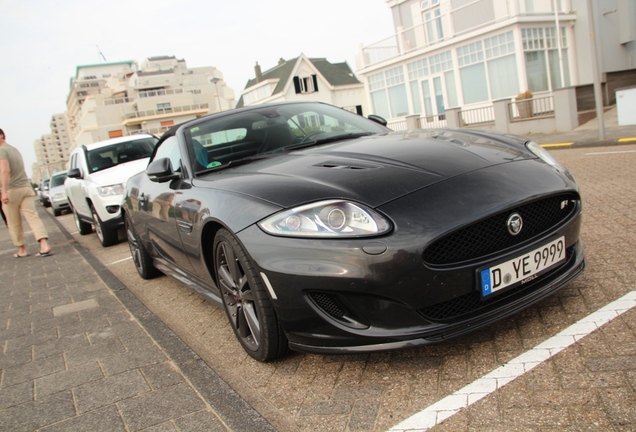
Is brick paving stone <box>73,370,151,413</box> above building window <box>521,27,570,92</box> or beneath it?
beneath

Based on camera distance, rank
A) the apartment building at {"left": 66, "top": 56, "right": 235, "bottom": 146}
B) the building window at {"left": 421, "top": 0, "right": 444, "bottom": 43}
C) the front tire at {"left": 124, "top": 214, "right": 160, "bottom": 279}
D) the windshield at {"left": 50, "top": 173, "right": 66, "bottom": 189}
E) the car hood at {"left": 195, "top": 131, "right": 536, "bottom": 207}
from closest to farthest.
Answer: the car hood at {"left": 195, "top": 131, "right": 536, "bottom": 207} < the front tire at {"left": 124, "top": 214, "right": 160, "bottom": 279} < the windshield at {"left": 50, "top": 173, "right": 66, "bottom": 189} < the building window at {"left": 421, "top": 0, "right": 444, "bottom": 43} < the apartment building at {"left": 66, "top": 56, "right": 235, "bottom": 146}

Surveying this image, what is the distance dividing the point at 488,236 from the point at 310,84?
5354 centimetres

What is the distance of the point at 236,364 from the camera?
3262mm

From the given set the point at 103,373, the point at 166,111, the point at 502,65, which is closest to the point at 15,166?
the point at 103,373

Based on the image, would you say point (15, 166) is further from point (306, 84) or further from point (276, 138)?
point (306, 84)

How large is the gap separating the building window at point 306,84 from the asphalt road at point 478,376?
51.4m

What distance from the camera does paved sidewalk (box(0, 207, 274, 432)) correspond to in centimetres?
273

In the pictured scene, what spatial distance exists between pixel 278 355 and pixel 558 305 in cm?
160

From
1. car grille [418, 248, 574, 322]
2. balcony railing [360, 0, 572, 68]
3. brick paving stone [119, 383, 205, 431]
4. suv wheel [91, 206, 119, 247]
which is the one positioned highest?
balcony railing [360, 0, 572, 68]

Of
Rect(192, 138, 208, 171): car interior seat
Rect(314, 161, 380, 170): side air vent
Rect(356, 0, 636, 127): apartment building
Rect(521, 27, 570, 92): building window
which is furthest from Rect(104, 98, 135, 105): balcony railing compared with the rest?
Rect(314, 161, 380, 170): side air vent

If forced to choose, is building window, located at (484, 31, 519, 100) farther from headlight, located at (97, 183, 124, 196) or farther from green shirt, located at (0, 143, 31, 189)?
green shirt, located at (0, 143, 31, 189)

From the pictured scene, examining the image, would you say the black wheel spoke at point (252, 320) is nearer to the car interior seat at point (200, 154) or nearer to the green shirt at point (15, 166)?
the car interior seat at point (200, 154)

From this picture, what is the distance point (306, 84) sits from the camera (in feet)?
179

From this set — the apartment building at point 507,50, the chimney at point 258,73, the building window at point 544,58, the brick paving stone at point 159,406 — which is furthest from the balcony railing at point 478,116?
the chimney at point 258,73
